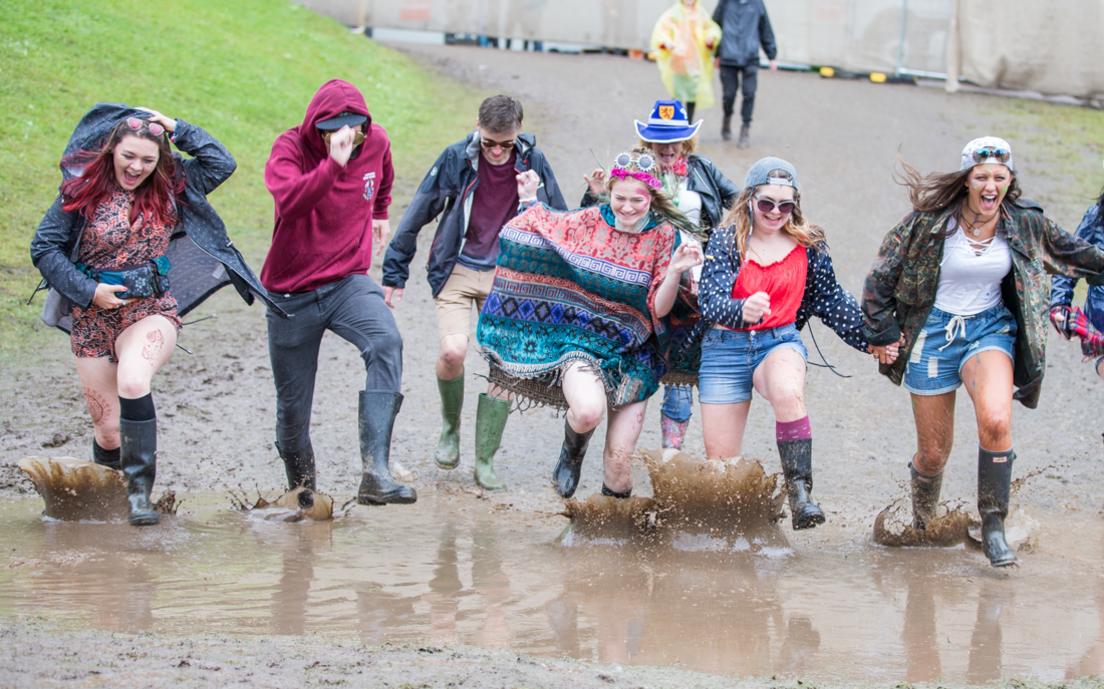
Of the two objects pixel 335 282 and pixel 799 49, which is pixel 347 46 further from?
pixel 335 282

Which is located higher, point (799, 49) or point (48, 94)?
point (799, 49)

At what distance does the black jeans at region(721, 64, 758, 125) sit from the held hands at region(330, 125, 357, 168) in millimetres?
10449

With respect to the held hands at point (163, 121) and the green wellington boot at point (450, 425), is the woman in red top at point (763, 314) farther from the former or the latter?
the held hands at point (163, 121)

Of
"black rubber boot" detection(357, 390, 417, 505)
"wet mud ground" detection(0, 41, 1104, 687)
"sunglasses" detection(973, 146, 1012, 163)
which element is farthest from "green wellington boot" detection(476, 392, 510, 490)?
"sunglasses" detection(973, 146, 1012, 163)

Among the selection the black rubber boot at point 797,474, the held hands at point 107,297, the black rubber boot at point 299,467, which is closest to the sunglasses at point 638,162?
the black rubber boot at point 797,474

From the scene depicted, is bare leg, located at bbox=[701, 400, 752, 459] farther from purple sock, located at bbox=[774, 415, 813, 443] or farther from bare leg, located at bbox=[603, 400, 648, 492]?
bare leg, located at bbox=[603, 400, 648, 492]

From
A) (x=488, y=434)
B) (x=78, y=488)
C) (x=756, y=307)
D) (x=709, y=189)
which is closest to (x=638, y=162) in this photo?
(x=756, y=307)

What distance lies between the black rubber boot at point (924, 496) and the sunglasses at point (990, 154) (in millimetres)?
1513

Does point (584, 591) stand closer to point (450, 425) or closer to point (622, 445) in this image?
point (622, 445)

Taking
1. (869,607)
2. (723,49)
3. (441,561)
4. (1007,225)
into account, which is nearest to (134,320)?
(441,561)

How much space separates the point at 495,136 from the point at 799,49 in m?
16.1

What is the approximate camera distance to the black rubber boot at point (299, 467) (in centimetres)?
746

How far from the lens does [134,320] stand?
6762mm

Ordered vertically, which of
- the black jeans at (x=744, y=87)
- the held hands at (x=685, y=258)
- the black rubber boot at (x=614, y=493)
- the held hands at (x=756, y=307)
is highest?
the black jeans at (x=744, y=87)
